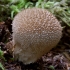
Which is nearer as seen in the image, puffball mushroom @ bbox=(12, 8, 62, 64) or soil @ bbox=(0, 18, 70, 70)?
puffball mushroom @ bbox=(12, 8, 62, 64)

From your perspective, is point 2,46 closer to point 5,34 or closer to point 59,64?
point 5,34

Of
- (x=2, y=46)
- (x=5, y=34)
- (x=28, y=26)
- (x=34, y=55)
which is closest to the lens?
(x=28, y=26)

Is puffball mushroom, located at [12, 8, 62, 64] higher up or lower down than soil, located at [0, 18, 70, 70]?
higher up

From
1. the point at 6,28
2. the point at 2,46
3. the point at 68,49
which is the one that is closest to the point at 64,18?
the point at 68,49

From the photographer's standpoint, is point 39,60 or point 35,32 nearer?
point 35,32

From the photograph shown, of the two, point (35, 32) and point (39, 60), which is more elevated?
point (35, 32)
